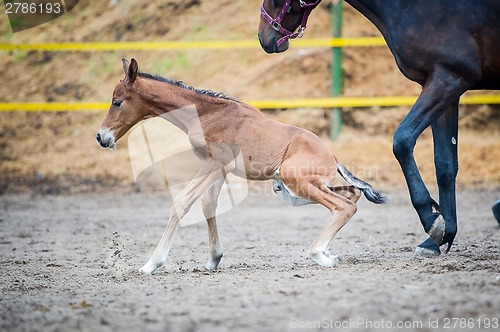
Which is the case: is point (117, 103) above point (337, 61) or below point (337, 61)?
below

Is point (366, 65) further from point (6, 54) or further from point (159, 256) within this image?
point (159, 256)

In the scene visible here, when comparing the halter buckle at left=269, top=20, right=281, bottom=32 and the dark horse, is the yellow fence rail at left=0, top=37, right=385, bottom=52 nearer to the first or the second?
the halter buckle at left=269, top=20, right=281, bottom=32

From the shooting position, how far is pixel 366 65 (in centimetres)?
1162

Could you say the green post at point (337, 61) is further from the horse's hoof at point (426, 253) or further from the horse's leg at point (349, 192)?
the horse's hoof at point (426, 253)

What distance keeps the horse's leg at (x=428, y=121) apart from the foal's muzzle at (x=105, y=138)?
215 cm

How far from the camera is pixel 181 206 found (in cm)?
508

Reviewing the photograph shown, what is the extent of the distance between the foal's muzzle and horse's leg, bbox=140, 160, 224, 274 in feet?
2.50

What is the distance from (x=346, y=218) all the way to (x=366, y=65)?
6851mm

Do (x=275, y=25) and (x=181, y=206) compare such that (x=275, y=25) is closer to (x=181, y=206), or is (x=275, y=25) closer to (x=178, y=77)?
(x=181, y=206)

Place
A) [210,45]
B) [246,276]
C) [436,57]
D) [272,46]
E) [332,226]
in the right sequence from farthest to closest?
[210,45] → [272,46] → [332,226] → [436,57] → [246,276]

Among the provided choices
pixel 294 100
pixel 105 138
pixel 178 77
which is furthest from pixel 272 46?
pixel 178 77

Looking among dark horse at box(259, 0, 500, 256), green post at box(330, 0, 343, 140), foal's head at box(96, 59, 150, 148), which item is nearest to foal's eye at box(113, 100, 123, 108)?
foal's head at box(96, 59, 150, 148)

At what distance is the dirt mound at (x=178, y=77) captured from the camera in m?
10.5

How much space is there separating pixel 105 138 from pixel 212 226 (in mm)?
1060
